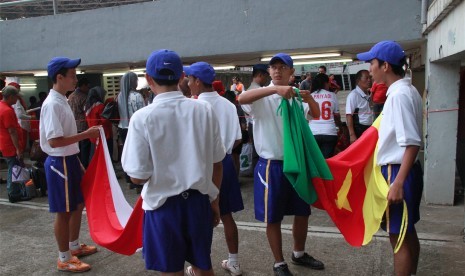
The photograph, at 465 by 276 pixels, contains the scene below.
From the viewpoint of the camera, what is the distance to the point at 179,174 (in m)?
2.47

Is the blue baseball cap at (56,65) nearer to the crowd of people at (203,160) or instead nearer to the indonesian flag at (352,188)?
the crowd of people at (203,160)

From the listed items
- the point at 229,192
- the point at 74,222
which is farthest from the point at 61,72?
the point at 229,192

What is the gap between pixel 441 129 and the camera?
5.57m

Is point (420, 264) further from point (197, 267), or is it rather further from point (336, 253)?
point (197, 267)

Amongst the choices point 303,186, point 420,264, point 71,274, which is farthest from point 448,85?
point 71,274

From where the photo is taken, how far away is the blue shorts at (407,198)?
296cm

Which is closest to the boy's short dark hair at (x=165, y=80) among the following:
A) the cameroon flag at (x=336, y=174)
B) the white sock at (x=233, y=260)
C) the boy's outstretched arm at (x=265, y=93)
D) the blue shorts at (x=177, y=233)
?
the blue shorts at (x=177, y=233)

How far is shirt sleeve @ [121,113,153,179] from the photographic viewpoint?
7.77 ft

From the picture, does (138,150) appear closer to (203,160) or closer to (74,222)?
(203,160)

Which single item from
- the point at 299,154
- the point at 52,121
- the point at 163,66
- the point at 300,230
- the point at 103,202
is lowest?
the point at 300,230

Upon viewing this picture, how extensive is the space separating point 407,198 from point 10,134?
6.25 meters

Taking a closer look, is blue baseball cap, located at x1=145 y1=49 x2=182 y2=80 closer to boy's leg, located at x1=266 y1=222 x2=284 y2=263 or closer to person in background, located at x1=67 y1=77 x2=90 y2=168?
boy's leg, located at x1=266 y1=222 x2=284 y2=263

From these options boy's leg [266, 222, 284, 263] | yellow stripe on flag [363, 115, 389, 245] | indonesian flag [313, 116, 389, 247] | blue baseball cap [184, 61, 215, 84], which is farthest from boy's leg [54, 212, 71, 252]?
yellow stripe on flag [363, 115, 389, 245]

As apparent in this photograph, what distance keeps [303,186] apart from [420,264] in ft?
4.99
